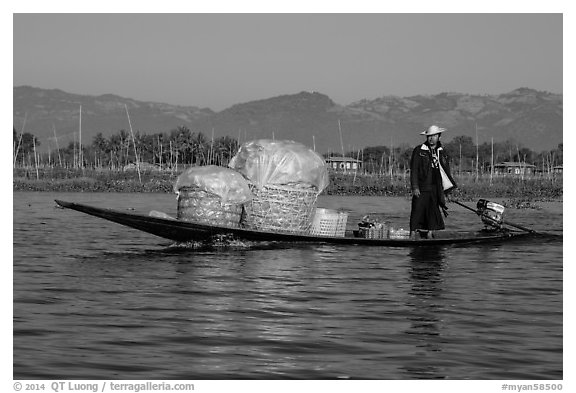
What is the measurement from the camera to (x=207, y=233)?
51.3 feet

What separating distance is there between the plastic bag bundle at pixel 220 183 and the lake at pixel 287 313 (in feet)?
2.84

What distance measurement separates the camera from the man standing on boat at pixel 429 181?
16.2 metres

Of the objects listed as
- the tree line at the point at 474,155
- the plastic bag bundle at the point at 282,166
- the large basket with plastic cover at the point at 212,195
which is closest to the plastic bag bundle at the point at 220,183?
the large basket with plastic cover at the point at 212,195

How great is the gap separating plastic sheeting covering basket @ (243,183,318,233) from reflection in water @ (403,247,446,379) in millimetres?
2040

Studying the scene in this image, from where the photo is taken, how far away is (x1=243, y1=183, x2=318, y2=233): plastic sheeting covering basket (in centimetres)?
1614

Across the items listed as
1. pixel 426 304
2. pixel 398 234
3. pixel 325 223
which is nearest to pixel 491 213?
pixel 398 234

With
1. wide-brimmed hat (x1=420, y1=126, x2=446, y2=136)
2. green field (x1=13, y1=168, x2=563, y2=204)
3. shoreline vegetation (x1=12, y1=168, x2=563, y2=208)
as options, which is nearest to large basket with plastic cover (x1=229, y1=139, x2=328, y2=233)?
wide-brimmed hat (x1=420, y1=126, x2=446, y2=136)

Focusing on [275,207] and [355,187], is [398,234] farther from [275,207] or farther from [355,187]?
[355,187]

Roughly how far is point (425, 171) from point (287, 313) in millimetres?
6976

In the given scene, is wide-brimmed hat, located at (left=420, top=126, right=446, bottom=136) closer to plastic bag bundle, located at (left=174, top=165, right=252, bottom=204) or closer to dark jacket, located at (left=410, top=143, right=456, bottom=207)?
dark jacket, located at (left=410, top=143, right=456, bottom=207)

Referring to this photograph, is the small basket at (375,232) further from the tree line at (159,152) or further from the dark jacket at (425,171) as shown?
the tree line at (159,152)

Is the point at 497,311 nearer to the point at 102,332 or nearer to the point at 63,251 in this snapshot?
the point at 102,332
